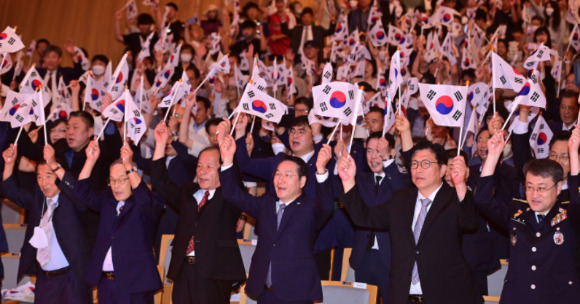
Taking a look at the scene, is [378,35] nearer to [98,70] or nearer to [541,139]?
[98,70]

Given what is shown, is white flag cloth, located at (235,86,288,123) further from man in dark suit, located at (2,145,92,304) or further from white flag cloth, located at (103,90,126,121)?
man in dark suit, located at (2,145,92,304)

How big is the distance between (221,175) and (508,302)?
2158mm

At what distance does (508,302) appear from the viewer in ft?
14.4

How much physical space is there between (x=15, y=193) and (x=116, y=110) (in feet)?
3.52

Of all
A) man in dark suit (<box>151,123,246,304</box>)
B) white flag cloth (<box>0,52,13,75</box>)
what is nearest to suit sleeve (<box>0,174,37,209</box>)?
white flag cloth (<box>0,52,13,75</box>)

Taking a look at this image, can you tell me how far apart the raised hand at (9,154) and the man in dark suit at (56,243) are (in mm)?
252

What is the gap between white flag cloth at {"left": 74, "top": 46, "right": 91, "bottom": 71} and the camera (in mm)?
10531

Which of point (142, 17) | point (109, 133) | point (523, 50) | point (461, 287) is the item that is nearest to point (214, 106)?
point (109, 133)

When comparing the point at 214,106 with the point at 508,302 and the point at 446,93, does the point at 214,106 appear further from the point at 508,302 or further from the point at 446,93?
the point at 508,302

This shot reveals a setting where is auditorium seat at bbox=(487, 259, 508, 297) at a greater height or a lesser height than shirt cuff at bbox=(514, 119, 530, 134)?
lesser

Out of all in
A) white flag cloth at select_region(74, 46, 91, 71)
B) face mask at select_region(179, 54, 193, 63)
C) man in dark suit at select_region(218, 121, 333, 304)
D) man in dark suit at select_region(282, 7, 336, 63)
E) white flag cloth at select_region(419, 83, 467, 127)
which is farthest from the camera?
man in dark suit at select_region(282, 7, 336, 63)

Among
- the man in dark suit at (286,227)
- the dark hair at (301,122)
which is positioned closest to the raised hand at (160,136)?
the man in dark suit at (286,227)

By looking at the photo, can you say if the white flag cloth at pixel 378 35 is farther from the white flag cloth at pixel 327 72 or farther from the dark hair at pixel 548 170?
the dark hair at pixel 548 170

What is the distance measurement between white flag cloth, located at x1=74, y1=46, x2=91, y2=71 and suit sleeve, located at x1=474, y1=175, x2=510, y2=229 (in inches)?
288
